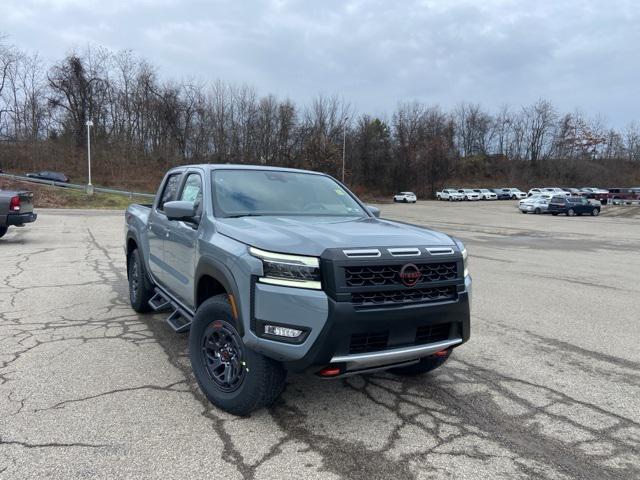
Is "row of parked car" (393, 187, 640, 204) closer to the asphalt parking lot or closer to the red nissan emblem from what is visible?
the asphalt parking lot

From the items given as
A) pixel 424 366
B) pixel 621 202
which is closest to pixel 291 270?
pixel 424 366

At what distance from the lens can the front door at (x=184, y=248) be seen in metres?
4.11

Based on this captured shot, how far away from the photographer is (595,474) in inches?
111

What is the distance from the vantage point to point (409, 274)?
310 cm

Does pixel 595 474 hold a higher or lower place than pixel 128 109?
lower

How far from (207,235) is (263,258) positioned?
3.04ft

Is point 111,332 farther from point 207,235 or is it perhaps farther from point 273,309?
point 273,309

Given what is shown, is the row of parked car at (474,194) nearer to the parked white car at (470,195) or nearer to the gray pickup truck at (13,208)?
the parked white car at (470,195)

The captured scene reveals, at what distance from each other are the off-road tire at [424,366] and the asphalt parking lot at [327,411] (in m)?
0.10

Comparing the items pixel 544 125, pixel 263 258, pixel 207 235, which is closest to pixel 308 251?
pixel 263 258

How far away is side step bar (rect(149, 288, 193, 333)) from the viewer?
4.41 m

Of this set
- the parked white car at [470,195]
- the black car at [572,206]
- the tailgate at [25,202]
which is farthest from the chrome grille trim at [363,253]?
the parked white car at [470,195]

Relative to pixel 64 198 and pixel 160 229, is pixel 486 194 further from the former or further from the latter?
pixel 160 229

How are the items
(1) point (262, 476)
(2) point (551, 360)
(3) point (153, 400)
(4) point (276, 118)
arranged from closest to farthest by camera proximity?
1. (1) point (262, 476)
2. (3) point (153, 400)
3. (2) point (551, 360)
4. (4) point (276, 118)
